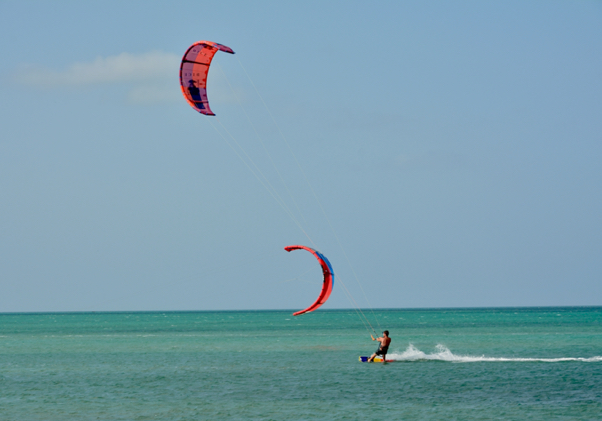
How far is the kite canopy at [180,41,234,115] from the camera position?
23.9m

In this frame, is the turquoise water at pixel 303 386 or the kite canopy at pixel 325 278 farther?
the kite canopy at pixel 325 278

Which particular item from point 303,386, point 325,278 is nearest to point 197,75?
point 325,278

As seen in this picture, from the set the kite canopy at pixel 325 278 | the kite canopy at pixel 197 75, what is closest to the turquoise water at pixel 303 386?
the kite canopy at pixel 325 278

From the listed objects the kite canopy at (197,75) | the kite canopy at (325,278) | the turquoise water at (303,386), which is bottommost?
the turquoise water at (303,386)

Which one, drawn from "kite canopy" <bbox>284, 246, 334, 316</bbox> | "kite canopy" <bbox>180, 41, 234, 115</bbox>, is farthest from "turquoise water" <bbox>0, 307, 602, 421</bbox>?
"kite canopy" <bbox>180, 41, 234, 115</bbox>

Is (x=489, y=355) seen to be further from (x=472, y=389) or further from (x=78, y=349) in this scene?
(x=78, y=349)

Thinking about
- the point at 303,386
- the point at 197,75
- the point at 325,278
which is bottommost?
the point at 303,386

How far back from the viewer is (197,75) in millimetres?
24625

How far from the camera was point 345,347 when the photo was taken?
4284 cm

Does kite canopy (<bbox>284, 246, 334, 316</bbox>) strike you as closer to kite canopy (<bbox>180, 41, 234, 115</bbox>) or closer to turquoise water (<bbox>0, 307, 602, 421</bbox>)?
turquoise water (<bbox>0, 307, 602, 421</bbox>)

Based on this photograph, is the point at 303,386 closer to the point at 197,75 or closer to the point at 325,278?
the point at 325,278

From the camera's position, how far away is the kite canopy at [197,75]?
23.9 meters

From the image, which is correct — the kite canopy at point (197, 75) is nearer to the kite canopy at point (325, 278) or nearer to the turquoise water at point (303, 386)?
the kite canopy at point (325, 278)

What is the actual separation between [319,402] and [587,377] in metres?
10.0
